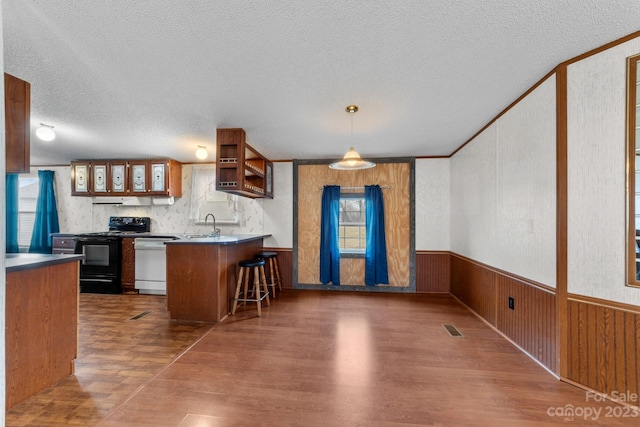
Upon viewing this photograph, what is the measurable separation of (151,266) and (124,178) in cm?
182

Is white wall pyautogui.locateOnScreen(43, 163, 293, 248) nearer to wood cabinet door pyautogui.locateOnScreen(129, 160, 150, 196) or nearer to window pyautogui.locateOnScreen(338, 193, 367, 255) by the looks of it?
wood cabinet door pyautogui.locateOnScreen(129, 160, 150, 196)

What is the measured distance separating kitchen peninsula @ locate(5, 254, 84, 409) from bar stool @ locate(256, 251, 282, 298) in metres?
2.31

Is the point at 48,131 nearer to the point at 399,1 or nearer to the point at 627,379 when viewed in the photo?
the point at 399,1

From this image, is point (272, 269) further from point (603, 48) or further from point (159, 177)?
point (603, 48)

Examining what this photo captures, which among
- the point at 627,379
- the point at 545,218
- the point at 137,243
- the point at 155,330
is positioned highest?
the point at 545,218

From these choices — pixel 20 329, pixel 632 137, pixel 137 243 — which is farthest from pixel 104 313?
pixel 632 137

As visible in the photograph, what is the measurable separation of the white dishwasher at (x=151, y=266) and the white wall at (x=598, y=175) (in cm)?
488

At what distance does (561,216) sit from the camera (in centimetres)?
194

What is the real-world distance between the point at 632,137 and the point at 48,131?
17.3 ft

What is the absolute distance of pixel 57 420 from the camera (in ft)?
5.13

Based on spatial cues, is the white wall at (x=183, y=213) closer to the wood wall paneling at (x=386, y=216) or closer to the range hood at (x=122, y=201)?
the range hood at (x=122, y=201)

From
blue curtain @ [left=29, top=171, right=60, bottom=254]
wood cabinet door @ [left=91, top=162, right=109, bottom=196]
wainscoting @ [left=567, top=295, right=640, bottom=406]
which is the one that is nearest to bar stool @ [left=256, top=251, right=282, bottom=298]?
wood cabinet door @ [left=91, top=162, right=109, bottom=196]

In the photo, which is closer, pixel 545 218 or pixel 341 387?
pixel 341 387

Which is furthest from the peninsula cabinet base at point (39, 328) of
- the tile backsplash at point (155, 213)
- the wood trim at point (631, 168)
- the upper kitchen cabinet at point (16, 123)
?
the wood trim at point (631, 168)
